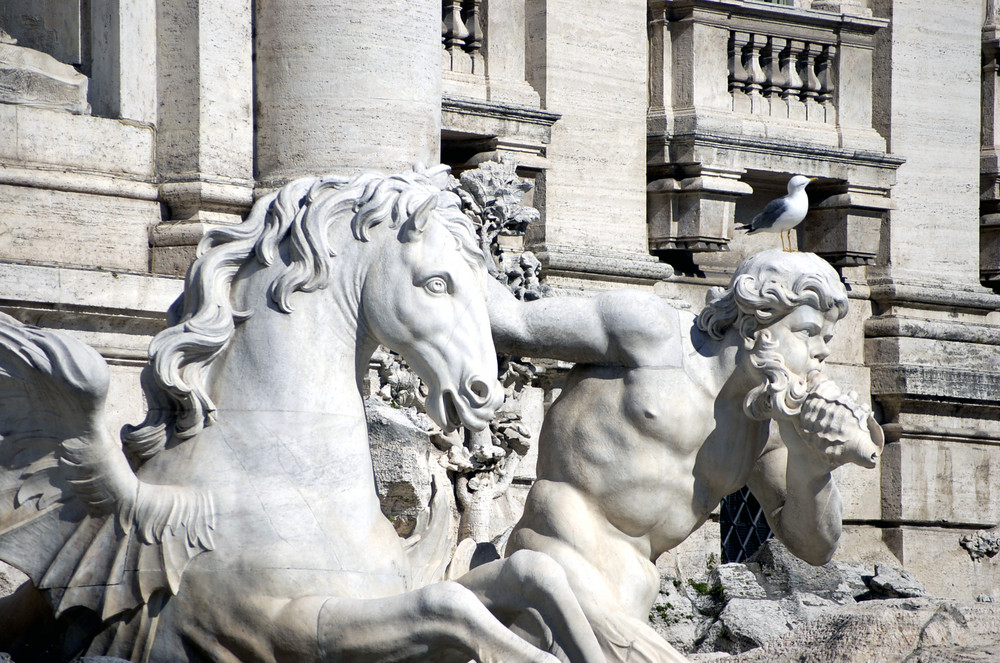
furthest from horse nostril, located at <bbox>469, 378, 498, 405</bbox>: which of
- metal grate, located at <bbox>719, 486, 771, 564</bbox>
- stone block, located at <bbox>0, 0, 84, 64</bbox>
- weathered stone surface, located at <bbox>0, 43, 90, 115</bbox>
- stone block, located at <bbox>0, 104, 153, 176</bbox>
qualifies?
metal grate, located at <bbox>719, 486, 771, 564</bbox>

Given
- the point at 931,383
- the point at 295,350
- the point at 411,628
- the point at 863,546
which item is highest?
the point at 295,350

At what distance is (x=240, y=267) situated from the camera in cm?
420

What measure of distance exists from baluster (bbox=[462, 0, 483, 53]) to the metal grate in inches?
120

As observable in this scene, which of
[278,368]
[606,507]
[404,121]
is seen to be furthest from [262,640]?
[404,121]

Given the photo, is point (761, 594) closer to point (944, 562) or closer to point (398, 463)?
point (398, 463)

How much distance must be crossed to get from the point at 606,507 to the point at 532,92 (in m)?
4.37

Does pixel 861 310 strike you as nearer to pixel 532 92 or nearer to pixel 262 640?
pixel 532 92

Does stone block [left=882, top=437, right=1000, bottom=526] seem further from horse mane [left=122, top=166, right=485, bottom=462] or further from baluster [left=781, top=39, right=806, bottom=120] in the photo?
horse mane [left=122, top=166, right=485, bottom=462]

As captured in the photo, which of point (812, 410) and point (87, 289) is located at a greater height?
point (87, 289)

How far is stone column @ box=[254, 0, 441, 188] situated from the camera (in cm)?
724

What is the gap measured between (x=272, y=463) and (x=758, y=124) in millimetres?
6530

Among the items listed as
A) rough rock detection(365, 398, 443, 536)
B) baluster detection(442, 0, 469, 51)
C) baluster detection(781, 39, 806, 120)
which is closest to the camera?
rough rock detection(365, 398, 443, 536)

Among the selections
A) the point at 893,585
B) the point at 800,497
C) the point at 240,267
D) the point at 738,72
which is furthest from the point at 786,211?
the point at 240,267

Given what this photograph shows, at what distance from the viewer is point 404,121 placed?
7.29 meters
